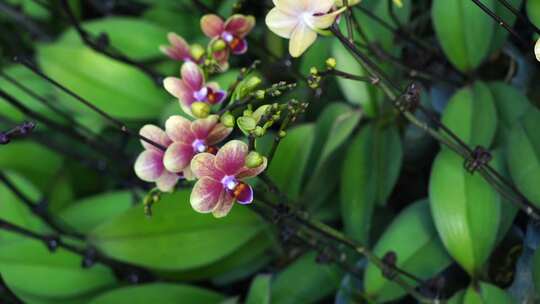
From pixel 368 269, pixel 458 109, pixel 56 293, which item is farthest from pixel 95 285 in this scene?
pixel 458 109

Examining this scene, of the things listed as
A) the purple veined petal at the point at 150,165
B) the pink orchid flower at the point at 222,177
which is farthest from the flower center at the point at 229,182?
the purple veined petal at the point at 150,165

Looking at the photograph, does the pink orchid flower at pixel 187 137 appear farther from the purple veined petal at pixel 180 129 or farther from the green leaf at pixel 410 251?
the green leaf at pixel 410 251

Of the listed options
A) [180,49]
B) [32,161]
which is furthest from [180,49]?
[32,161]

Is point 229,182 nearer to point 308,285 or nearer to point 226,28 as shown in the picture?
→ point 226,28

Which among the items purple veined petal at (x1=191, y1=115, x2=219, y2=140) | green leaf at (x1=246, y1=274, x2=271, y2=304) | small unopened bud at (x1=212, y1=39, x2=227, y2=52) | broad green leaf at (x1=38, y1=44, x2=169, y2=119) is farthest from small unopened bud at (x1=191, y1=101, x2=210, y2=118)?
broad green leaf at (x1=38, y1=44, x2=169, y2=119)

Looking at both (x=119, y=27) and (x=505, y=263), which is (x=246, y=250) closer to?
(x=505, y=263)

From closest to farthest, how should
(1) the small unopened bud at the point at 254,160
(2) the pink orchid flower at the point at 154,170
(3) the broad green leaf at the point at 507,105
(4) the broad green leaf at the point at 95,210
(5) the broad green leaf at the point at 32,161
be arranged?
(1) the small unopened bud at the point at 254,160, (2) the pink orchid flower at the point at 154,170, (3) the broad green leaf at the point at 507,105, (4) the broad green leaf at the point at 95,210, (5) the broad green leaf at the point at 32,161

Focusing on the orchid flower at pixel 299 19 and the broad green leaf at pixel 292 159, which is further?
the broad green leaf at pixel 292 159
